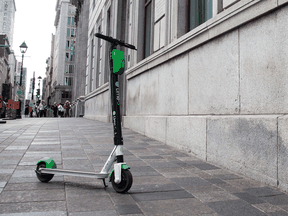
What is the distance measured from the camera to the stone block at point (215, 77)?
3934mm

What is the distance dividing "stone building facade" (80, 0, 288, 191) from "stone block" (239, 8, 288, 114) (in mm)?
11

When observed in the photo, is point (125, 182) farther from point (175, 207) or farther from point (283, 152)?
point (283, 152)

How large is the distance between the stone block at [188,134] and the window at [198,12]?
2154 mm

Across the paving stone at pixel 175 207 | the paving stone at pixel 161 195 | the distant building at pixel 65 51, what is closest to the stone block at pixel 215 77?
the paving stone at pixel 161 195

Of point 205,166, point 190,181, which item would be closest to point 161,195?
point 190,181

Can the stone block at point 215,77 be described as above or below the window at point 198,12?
below

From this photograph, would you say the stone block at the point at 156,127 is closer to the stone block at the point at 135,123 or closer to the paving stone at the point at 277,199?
the stone block at the point at 135,123

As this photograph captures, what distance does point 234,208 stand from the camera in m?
2.31

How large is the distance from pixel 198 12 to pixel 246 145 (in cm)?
360

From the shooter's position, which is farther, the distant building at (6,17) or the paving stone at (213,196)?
the distant building at (6,17)

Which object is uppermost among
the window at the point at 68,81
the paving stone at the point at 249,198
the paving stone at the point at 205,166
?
the window at the point at 68,81

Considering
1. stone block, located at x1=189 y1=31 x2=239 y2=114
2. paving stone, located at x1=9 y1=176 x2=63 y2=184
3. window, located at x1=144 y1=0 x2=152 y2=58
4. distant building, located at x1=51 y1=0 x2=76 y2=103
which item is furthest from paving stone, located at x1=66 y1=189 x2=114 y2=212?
distant building, located at x1=51 y1=0 x2=76 y2=103

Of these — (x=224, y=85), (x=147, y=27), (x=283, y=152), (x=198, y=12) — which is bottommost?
(x=283, y=152)

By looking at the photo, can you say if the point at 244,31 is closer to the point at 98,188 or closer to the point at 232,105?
the point at 232,105
